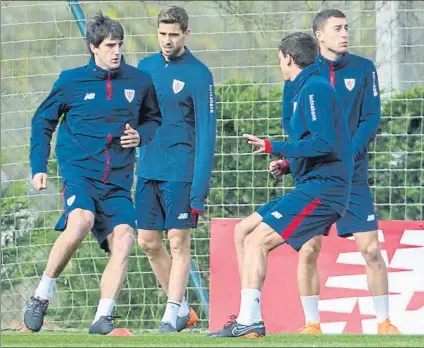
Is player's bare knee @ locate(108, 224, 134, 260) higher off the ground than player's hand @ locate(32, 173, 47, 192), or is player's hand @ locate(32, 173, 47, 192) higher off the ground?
player's hand @ locate(32, 173, 47, 192)

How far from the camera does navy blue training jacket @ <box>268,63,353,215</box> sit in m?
9.71

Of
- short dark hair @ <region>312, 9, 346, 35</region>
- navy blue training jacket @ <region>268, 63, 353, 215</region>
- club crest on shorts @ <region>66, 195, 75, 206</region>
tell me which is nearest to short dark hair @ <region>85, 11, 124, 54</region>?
club crest on shorts @ <region>66, 195, 75, 206</region>

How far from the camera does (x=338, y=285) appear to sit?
12.3 meters

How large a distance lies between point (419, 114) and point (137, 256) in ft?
8.41

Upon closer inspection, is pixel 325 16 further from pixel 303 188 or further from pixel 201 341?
pixel 201 341

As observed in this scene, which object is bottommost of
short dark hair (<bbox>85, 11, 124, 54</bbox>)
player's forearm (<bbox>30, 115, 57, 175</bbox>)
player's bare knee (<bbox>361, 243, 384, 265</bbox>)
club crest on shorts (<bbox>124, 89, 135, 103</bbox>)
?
player's bare knee (<bbox>361, 243, 384, 265</bbox>)

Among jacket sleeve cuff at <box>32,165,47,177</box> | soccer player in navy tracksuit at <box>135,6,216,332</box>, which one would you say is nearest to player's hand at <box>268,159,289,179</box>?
soccer player in navy tracksuit at <box>135,6,216,332</box>

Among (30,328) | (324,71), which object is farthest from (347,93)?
(30,328)

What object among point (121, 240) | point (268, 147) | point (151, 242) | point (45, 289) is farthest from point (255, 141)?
point (151, 242)

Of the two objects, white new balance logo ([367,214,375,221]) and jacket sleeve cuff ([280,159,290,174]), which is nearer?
jacket sleeve cuff ([280,159,290,174])

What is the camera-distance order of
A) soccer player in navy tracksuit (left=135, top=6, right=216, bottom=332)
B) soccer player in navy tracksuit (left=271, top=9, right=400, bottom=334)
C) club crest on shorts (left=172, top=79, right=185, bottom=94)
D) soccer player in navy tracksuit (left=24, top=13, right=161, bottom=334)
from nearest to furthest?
soccer player in navy tracksuit (left=24, top=13, right=161, bottom=334), soccer player in navy tracksuit (left=271, top=9, right=400, bottom=334), soccer player in navy tracksuit (left=135, top=6, right=216, bottom=332), club crest on shorts (left=172, top=79, right=185, bottom=94)

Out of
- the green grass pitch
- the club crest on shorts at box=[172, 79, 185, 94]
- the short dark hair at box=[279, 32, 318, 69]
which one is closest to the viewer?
the green grass pitch

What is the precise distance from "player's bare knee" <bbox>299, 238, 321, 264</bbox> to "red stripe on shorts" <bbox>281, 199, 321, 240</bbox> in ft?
5.19

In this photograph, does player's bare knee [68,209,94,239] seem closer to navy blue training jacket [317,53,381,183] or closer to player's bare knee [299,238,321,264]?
player's bare knee [299,238,321,264]
